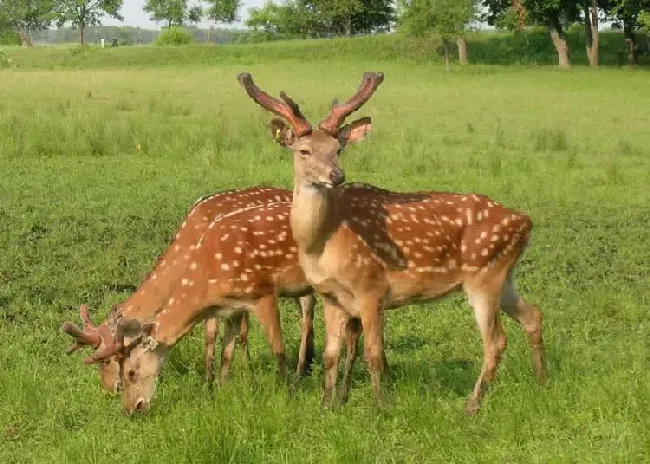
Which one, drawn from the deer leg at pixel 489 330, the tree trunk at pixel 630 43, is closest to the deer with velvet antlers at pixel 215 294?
the deer leg at pixel 489 330

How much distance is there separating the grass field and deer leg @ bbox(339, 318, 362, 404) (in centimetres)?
11

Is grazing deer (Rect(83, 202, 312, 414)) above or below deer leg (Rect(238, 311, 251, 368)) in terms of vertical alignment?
above

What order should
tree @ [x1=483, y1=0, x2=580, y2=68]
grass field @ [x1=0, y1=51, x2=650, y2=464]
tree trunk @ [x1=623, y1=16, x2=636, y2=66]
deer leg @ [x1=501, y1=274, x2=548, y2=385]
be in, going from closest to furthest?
grass field @ [x1=0, y1=51, x2=650, y2=464]
deer leg @ [x1=501, y1=274, x2=548, y2=385]
tree @ [x1=483, y1=0, x2=580, y2=68]
tree trunk @ [x1=623, y1=16, x2=636, y2=66]

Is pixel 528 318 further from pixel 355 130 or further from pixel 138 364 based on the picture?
pixel 138 364

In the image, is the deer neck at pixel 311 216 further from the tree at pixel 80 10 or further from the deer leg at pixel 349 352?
the tree at pixel 80 10

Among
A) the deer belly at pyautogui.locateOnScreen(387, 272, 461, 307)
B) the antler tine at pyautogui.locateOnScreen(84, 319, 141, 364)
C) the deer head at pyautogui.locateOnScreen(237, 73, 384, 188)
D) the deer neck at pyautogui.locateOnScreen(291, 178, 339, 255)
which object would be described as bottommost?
the antler tine at pyautogui.locateOnScreen(84, 319, 141, 364)

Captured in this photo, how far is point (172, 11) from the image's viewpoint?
3720 inches

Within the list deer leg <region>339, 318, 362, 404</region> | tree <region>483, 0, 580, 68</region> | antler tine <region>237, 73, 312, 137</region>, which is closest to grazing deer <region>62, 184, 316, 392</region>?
deer leg <region>339, 318, 362, 404</region>

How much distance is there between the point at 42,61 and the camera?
162 feet

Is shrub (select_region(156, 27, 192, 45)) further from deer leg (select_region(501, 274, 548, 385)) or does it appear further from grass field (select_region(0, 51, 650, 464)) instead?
deer leg (select_region(501, 274, 548, 385))

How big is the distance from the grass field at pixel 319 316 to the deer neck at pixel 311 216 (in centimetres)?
85

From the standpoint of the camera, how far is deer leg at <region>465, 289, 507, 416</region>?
20.1ft

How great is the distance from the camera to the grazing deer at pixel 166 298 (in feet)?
19.3

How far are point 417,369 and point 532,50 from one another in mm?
45867
